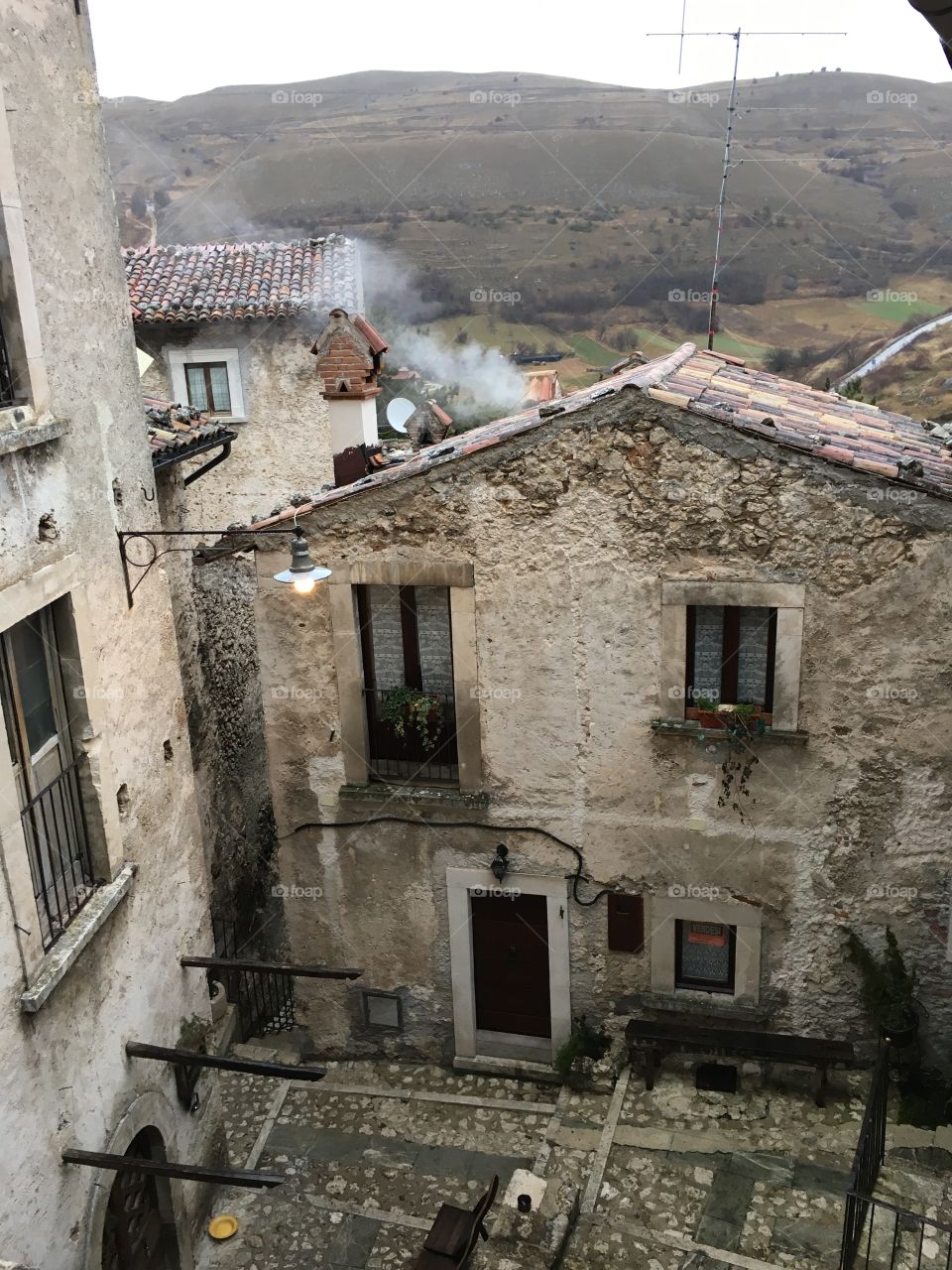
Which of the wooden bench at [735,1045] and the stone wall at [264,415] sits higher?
the stone wall at [264,415]

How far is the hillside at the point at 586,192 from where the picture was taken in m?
53.1

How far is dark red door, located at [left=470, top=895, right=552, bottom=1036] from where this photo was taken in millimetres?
10289

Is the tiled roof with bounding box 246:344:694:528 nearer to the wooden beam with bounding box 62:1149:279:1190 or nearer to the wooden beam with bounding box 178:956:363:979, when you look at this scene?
the wooden beam with bounding box 178:956:363:979

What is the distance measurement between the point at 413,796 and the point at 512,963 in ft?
6.81

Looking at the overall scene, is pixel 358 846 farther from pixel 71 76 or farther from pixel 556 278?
pixel 556 278

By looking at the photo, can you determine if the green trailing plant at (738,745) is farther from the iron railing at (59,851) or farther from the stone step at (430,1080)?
the iron railing at (59,851)

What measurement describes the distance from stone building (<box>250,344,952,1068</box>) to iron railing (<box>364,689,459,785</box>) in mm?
23

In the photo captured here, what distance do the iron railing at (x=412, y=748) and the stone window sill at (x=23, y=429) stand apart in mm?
4523

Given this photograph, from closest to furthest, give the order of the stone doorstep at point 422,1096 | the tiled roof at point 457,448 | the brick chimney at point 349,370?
1. the tiled roof at point 457,448
2. the stone doorstep at point 422,1096
3. the brick chimney at point 349,370

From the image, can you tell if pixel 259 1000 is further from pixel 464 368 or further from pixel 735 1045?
pixel 464 368

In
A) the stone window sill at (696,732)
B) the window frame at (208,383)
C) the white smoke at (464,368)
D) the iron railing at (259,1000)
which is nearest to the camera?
the stone window sill at (696,732)

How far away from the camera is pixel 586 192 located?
7531cm

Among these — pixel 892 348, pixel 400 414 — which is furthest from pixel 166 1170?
pixel 892 348

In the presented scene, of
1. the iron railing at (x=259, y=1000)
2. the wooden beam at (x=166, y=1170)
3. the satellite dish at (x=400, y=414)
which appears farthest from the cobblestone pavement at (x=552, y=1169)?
the satellite dish at (x=400, y=414)
